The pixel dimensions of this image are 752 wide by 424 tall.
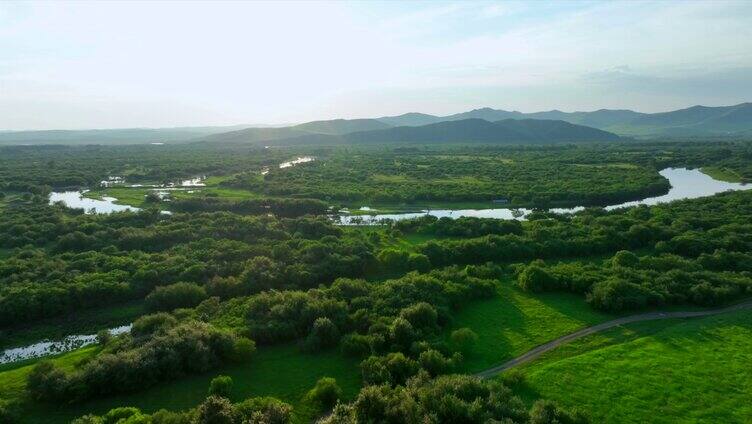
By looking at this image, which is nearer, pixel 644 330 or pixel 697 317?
pixel 644 330

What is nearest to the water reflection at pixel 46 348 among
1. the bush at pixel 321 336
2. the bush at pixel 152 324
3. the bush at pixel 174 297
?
the bush at pixel 152 324

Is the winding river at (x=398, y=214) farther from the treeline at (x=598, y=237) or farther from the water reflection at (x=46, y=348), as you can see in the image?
the treeline at (x=598, y=237)

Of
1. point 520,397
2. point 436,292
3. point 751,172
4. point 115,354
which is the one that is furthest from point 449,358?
point 751,172

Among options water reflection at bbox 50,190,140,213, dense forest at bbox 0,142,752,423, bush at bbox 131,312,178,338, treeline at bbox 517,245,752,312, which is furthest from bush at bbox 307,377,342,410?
water reflection at bbox 50,190,140,213

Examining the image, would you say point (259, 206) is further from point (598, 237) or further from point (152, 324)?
point (598, 237)

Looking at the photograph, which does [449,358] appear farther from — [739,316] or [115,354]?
[739,316]

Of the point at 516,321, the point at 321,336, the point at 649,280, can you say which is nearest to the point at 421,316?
the point at 321,336
